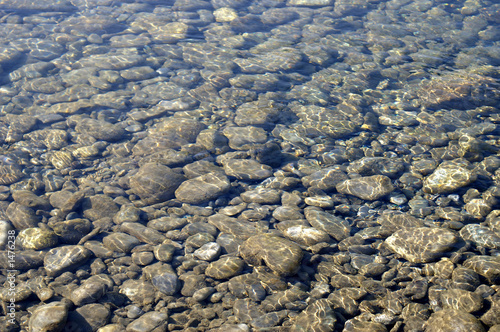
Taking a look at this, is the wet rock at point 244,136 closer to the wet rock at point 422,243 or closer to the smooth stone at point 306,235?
the smooth stone at point 306,235

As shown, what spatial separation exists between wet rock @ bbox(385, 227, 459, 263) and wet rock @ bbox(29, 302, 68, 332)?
179 inches

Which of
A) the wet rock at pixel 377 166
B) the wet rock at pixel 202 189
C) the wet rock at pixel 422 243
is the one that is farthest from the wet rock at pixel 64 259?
the wet rock at pixel 377 166

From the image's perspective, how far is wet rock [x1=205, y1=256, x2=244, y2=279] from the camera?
5137 mm

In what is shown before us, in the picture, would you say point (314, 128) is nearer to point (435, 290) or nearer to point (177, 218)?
point (177, 218)

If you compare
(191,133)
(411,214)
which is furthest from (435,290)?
(191,133)

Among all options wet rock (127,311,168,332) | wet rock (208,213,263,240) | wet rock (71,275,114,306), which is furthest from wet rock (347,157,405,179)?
wet rock (71,275,114,306)

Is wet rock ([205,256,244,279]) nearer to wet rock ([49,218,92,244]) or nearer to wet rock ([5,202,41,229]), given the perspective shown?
wet rock ([49,218,92,244])

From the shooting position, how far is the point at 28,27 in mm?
12594

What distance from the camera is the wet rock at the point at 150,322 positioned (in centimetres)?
446

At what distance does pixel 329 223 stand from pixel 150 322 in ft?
10.0

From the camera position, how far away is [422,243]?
524cm

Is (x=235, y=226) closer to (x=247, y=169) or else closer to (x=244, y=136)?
(x=247, y=169)

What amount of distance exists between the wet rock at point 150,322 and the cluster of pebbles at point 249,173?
0.07ft

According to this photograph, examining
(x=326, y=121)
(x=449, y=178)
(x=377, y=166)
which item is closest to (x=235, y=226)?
(x=377, y=166)
